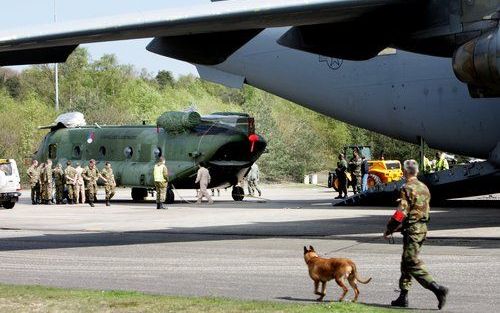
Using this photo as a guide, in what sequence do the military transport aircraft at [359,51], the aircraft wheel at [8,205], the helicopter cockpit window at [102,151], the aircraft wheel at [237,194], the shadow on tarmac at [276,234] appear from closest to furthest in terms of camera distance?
the military transport aircraft at [359,51] → the shadow on tarmac at [276,234] → the aircraft wheel at [8,205] → the aircraft wheel at [237,194] → the helicopter cockpit window at [102,151]

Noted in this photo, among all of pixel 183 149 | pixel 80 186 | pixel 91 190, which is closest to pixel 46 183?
pixel 80 186

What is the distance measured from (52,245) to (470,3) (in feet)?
28.5

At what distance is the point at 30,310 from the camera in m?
10.9

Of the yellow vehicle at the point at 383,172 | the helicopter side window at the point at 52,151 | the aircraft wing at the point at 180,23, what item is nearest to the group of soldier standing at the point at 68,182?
the helicopter side window at the point at 52,151

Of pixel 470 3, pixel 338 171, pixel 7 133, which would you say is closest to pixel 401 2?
pixel 470 3

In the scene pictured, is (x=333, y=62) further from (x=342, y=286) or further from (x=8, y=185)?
(x=342, y=286)

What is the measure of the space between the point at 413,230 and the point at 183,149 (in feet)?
77.8

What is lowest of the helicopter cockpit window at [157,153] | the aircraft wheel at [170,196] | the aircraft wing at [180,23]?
the aircraft wheel at [170,196]

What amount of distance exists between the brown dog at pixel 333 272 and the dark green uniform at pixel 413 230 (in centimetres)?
46

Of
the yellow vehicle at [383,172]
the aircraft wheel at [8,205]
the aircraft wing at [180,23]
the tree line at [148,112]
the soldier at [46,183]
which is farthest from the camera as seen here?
the tree line at [148,112]

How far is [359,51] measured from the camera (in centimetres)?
1966

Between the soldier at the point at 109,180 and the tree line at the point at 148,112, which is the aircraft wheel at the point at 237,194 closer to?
the soldier at the point at 109,180

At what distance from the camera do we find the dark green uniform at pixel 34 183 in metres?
36.9

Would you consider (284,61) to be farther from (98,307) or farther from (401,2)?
(98,307)
